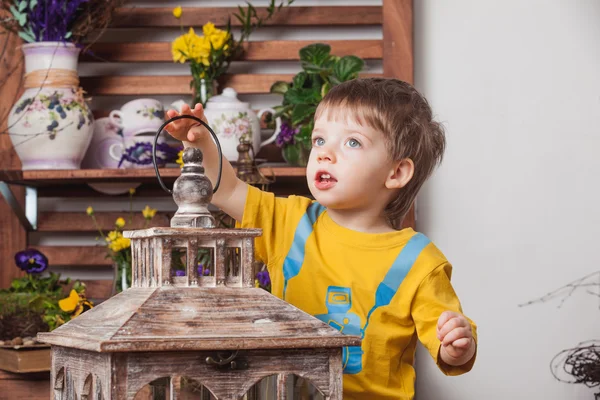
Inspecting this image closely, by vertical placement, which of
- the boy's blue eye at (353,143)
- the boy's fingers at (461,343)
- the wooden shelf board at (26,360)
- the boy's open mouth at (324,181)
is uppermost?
the boy's blue eye at (353,143)

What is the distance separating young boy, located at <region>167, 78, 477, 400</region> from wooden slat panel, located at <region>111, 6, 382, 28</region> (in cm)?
97

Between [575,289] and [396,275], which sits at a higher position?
[396,275]

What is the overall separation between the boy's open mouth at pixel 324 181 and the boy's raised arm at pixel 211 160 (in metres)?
0.16

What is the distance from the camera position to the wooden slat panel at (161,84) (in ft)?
7.65

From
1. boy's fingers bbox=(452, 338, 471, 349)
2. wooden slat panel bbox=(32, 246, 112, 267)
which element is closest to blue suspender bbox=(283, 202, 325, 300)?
boy's fingers bbox=(452, 338, 471, 349)

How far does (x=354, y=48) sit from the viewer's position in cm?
232

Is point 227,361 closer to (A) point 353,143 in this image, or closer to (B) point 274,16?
(A) point 353,143

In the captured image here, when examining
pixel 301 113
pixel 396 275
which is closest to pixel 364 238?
pixel 396 275

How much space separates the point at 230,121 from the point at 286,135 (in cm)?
14

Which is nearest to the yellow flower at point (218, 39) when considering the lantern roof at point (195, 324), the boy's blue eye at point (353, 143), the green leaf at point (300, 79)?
the green leaf at point (300, 79)

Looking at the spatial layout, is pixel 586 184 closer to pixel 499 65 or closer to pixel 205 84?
pixel 499 65

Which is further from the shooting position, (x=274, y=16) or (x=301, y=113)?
(x=274, y=16)

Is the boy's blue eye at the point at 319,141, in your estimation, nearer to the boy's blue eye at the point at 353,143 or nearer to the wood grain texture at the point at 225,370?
the boy's blue eye at the point at 353,143

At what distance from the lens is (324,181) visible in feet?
4.34
